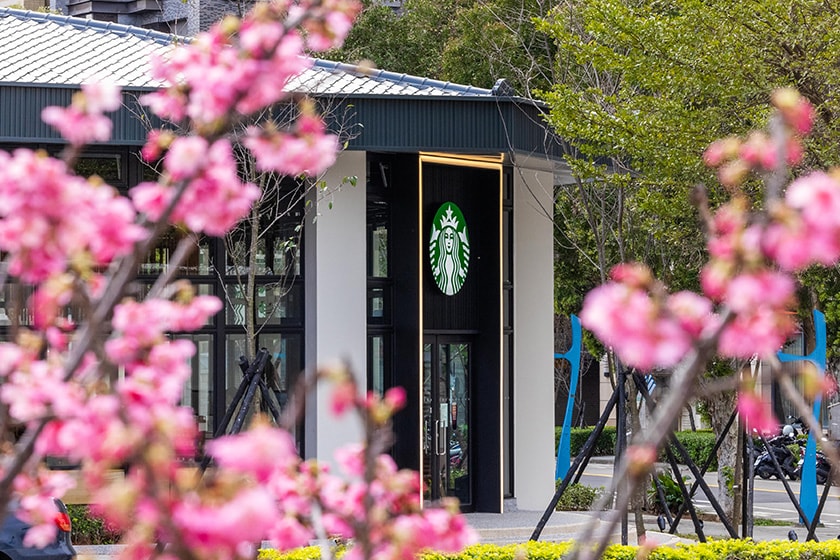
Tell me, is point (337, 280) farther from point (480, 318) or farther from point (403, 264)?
point (480, 318)

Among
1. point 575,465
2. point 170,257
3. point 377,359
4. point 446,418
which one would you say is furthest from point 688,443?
point 575,465

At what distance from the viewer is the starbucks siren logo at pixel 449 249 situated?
15766mm

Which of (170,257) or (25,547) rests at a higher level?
(170,257)

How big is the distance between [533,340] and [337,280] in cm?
344

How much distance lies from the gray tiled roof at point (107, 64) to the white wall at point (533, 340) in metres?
2.49

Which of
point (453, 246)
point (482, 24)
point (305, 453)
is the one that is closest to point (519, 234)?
point (453, 246)

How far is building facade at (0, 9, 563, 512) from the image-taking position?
14.6m

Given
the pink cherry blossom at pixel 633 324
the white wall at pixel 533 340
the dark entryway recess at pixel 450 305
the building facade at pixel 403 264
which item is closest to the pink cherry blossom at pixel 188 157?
the pink cherry blossom at pixel 633 324

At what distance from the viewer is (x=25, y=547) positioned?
10.5 m

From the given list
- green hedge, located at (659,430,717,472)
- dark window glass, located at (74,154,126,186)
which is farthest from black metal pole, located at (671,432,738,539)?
green hedge, located at (659,430,717,472)

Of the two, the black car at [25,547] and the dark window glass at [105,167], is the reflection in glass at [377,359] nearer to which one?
the dark window glass at [105,167]

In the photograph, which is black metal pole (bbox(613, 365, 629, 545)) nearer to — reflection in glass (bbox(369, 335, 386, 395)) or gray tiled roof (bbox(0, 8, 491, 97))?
reflection in glass (bbox(369, 335, 386, 395))

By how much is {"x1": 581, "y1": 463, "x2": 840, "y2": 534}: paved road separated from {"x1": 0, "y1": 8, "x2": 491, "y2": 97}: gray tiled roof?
1128cm

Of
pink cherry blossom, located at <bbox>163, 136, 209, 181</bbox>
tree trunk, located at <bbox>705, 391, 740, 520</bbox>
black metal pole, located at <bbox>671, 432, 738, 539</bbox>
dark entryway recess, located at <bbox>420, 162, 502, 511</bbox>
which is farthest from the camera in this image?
tree trunk, located at <bbox>705, 391, 740, 520</bbox>
